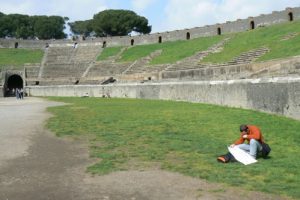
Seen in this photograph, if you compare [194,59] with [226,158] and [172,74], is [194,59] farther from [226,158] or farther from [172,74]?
[226,158]

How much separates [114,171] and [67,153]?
2.26 metres

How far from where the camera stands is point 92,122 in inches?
599

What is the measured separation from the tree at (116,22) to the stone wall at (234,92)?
52.7 m

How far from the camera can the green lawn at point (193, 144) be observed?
22.6ft

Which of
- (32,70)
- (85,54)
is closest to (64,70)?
(32,70)

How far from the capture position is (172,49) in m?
48.8

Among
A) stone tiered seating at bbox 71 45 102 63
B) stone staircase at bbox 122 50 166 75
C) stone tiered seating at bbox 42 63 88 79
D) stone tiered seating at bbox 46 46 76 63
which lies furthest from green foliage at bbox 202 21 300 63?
stone tiered seating at bbox 46 46 76 63

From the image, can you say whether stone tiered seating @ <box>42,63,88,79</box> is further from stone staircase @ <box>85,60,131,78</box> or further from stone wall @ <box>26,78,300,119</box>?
stone wall @ <box>26,78,300,119</box>

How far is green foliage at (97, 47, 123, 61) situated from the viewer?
54603mm

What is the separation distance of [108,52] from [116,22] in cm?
3326

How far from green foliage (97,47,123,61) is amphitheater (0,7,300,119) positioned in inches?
29.2

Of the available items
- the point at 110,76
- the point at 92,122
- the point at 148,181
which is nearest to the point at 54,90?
the point at 110,76

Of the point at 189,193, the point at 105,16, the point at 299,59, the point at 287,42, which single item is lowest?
the point at 189,193

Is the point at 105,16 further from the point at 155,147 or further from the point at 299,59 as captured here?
the point at 155,147
